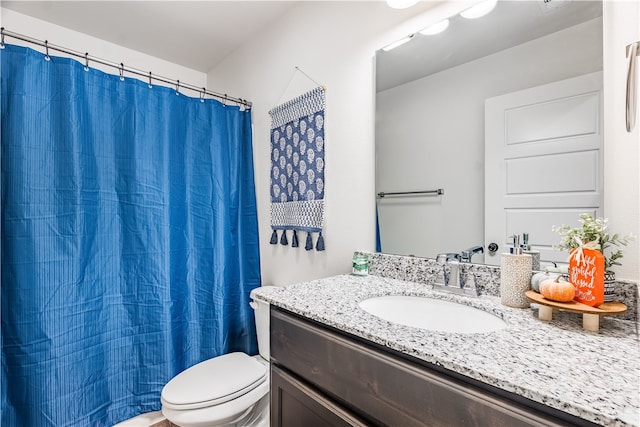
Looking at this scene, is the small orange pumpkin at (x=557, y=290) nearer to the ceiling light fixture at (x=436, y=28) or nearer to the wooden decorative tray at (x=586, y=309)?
the wooden decorative tray at (x=586, y=309)

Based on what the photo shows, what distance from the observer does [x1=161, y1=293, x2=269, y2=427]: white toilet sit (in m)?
1.21

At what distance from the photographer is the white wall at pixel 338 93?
1.39m

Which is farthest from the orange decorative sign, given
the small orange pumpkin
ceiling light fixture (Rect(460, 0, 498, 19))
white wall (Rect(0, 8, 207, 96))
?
white wall (Rect(0, 8, 207, 96))

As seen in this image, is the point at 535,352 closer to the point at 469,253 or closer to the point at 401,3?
the point at 469,253

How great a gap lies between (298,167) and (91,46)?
173 cm

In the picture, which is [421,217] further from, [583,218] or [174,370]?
[174,370]

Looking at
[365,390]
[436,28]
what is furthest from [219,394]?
[436,28]

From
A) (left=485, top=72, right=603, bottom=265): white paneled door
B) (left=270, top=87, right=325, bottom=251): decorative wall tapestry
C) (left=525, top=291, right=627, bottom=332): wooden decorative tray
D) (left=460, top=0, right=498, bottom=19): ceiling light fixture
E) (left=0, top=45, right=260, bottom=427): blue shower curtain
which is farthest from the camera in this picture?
(left=270, top=87, right=325, bottom=251): decorative wall tapestry

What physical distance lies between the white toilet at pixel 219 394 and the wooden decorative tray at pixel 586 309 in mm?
1188

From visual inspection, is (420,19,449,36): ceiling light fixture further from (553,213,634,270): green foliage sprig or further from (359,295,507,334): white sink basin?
(359,295,507,334): white sink basin

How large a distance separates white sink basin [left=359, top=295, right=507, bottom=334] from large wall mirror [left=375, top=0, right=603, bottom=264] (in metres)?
0.24

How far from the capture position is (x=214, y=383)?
52.2 inches

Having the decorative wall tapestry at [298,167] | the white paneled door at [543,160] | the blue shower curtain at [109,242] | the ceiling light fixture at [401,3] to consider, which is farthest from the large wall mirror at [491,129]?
the blue shower curtain at [109,242]

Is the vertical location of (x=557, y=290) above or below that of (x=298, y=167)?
below
